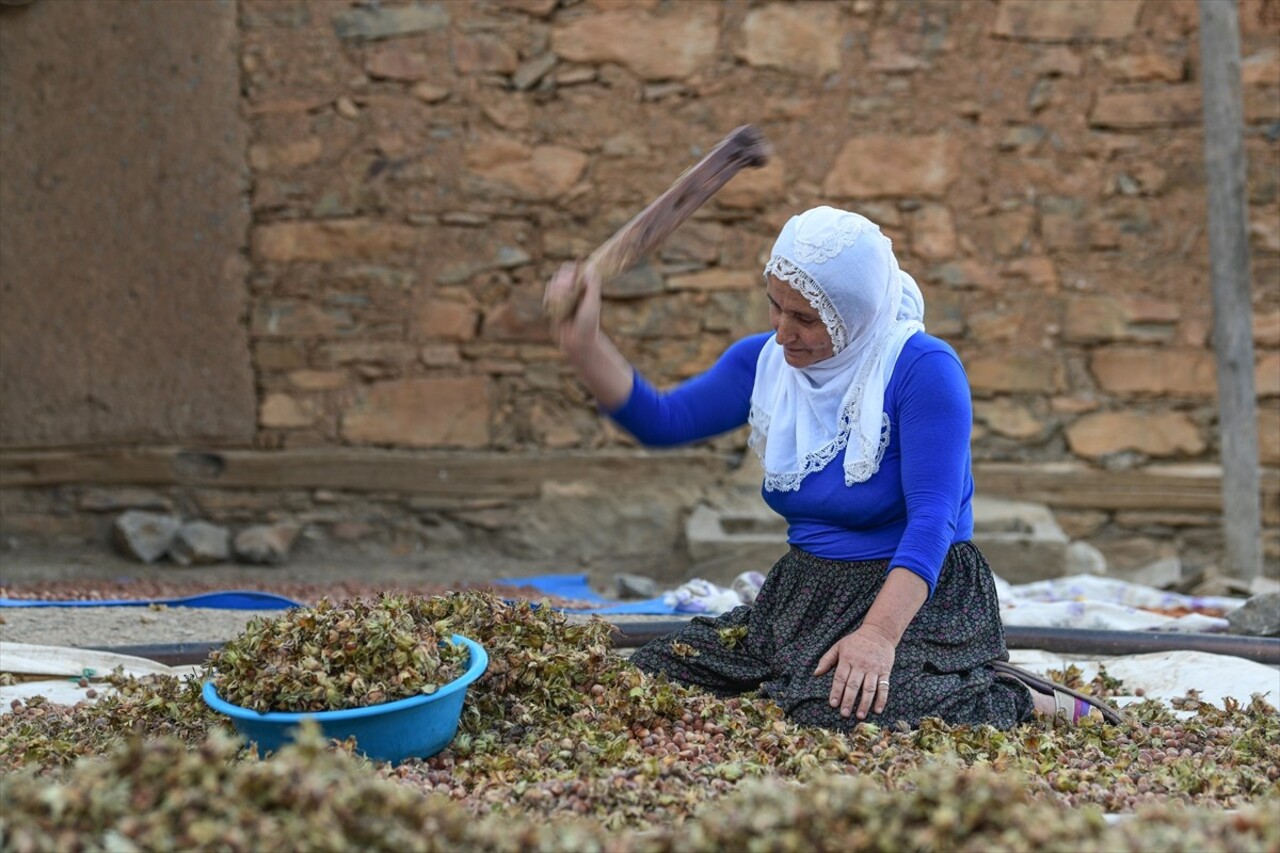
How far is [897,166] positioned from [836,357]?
125 inches

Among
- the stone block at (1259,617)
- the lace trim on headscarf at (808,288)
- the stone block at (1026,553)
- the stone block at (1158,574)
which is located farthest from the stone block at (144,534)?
the stone block at (1259,617)

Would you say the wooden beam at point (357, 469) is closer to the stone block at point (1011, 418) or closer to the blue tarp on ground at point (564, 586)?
the blue tarp on ground at point (564, 586)

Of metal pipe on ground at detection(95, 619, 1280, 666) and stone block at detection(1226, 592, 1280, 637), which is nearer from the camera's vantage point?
metal pipe on ground at detection(95, 619, 1280, 666)

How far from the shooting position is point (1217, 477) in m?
6.20

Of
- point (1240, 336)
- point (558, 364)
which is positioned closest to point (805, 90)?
point (558, 364)

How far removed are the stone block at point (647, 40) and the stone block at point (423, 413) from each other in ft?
5.08

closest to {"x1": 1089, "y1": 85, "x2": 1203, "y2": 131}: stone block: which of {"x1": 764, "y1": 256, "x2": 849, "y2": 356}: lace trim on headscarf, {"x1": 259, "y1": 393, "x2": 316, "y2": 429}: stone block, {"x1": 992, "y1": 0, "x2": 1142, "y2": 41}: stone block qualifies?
{"x1": 992, "y1": 0, "x2": 1142, "y2": 41}: stone block

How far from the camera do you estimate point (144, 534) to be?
6.37 meters

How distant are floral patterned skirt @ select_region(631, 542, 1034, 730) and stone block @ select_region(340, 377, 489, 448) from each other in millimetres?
3044

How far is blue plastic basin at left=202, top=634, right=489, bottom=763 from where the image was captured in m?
2.58

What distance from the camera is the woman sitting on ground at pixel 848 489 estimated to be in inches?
121

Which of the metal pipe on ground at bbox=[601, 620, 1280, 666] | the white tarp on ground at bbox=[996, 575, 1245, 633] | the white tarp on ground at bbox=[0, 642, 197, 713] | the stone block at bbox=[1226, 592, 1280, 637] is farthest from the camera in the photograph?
the white tarp on ground at bbox=[996, 575, 1245, 633]

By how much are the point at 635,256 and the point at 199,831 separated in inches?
72.5

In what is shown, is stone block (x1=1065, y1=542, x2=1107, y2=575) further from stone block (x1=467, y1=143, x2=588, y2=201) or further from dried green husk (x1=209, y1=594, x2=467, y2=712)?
dried green husk (x1=209, y1=594, x2=467, y2=712)
